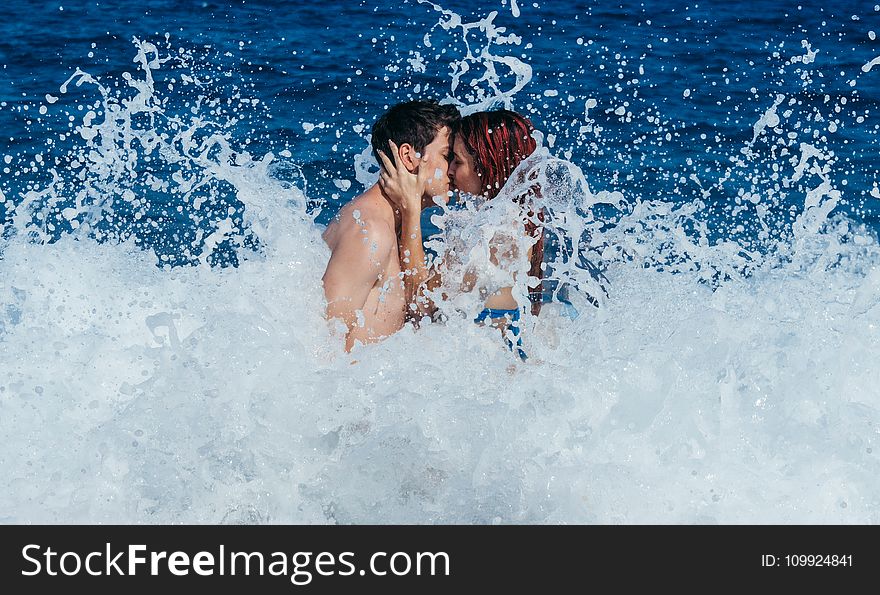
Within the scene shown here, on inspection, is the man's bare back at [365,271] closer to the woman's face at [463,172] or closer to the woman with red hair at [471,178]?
the woman with red hair at [471,178]

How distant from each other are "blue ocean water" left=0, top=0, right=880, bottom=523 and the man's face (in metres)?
0.75

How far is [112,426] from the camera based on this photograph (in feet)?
16.1

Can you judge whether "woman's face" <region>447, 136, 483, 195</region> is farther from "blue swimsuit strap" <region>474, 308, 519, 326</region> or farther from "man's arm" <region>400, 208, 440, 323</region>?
"blue swimsuit strap" <region>474, 308, 519, 326</region>

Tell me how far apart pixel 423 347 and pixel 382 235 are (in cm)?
64

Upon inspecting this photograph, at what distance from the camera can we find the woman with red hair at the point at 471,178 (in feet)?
17.5

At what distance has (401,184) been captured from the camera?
531cm

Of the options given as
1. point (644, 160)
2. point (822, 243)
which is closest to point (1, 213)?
point (644, 160)

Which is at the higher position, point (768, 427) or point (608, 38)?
point (608, 38)

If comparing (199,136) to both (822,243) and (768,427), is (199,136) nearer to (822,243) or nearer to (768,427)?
(822,243)

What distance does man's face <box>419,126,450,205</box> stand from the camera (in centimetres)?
538

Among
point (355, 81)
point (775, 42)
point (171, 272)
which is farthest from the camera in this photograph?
point (775, 42)

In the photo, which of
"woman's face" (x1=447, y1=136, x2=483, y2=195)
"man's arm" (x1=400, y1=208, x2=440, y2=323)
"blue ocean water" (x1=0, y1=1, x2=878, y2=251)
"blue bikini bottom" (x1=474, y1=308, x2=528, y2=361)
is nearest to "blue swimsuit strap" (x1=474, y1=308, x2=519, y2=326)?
"blue bikini bottom" (x1=474, y1=308, x2=528, y2=361)

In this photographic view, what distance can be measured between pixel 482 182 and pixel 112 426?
2343 mm

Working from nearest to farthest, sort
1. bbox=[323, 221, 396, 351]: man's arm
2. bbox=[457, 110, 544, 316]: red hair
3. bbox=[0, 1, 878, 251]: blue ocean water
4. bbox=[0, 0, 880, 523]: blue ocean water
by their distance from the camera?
bbox=[0, 0, 880, 523]: blue ocean water → bbox=[323, 221, 396, 351]: man's arm → bbox=[457, 110, 544, 316]: red hair → bbox=[0, 1, 878, 251]: blue ocean water
